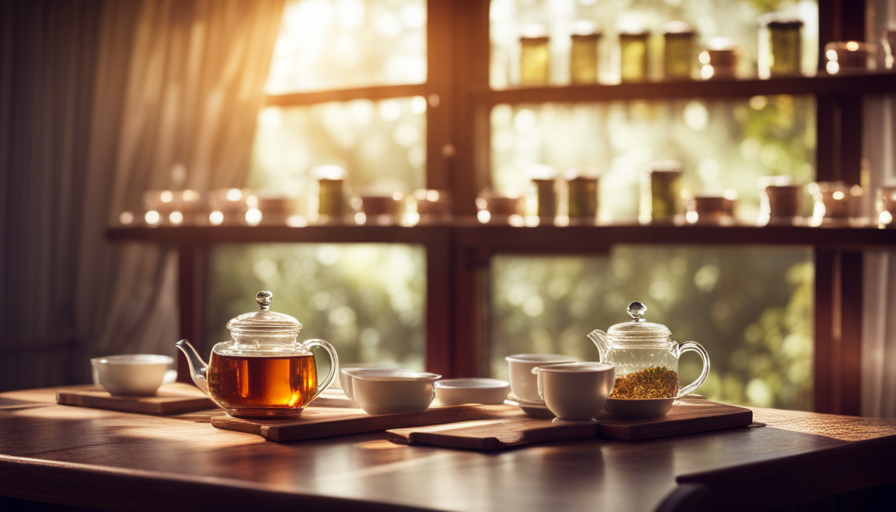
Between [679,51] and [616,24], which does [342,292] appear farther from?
[679,51]

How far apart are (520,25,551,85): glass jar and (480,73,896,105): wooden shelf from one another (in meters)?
0.03

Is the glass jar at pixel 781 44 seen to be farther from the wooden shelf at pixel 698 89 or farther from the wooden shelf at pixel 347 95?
the wooden shelf at pixel 347 95

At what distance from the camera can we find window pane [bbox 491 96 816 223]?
9.96ft

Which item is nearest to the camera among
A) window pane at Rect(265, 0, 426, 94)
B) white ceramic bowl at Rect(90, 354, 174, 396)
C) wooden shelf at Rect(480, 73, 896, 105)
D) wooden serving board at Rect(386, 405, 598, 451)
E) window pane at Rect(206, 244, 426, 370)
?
wooden serving board at Rect(386, 405, 598, 451)

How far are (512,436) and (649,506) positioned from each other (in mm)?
336

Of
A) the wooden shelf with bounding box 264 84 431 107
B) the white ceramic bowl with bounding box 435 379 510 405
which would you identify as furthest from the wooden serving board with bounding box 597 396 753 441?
the wooden shelf with bounding box 264 84 431 107

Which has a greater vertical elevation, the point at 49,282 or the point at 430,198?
the point at 430,198

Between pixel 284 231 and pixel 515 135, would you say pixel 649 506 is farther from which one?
pixel 515 135

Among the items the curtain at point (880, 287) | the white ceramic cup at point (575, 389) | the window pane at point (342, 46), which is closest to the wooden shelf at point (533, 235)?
the curtain at point (880, 287)

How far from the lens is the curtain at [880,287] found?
263cm

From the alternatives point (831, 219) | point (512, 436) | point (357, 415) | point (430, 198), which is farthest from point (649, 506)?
point (430, 198)

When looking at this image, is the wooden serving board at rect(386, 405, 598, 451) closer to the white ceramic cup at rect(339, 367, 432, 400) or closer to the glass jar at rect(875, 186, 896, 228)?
the white ceramic cup at rect(339, 367, 432, 400)

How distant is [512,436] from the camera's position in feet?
4.24

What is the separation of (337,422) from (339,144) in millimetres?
2232
